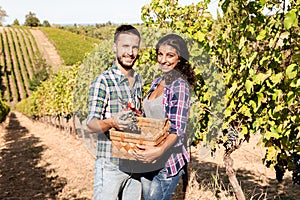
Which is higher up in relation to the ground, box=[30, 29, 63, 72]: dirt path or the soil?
box=[30, 29, 63, 72]: dirt path

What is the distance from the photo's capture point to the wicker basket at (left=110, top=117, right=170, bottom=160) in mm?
2156

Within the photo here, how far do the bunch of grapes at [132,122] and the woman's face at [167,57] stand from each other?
513 mm

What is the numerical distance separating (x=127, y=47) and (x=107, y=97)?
0.41 metres

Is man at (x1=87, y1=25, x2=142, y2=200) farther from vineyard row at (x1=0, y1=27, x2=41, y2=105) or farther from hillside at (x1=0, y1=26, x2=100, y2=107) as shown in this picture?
vineyard row at (x1=0, y1=27, x2=41, y2=105)

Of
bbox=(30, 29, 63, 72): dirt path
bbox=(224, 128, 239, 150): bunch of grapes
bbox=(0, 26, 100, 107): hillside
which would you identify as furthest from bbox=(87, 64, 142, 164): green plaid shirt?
bbox=(30, 29, 63, 72): dirt path

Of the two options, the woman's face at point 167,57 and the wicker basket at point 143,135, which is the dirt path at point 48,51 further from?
the wicker basket at point 143,135

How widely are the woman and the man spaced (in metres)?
0.20

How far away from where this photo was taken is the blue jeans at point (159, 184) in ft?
8.18

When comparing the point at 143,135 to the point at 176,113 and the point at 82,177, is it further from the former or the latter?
the point at 82,177

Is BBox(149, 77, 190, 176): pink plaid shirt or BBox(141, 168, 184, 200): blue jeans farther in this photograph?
BBox(141, 168, 184, 200): blue jeans

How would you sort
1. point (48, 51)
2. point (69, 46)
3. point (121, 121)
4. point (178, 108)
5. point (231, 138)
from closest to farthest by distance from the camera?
point (121, 121), point (178, 108), point (231, 138), point (48, 51), point (69, 46)

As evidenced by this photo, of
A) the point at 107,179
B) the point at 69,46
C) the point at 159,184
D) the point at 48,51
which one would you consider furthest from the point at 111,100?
the point at 69,46

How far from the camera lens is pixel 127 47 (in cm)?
237

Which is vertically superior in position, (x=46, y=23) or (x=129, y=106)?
(x=46, y=23)
